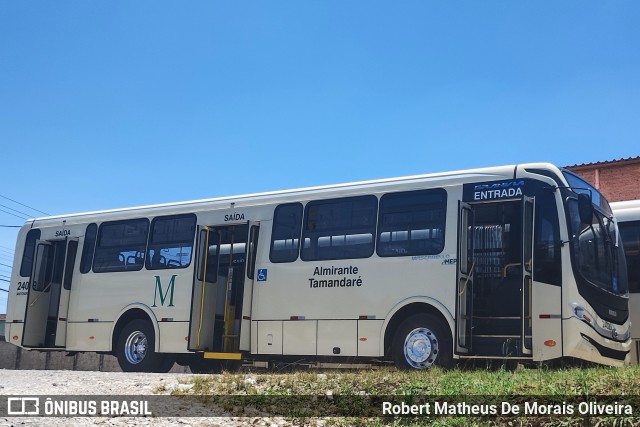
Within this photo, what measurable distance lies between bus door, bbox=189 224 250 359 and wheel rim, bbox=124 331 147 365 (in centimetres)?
169

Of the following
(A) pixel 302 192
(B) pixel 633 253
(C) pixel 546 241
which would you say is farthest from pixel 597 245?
(A) pixel 302 192

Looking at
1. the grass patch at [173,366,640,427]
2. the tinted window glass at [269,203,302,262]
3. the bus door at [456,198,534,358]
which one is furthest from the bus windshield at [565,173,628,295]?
the tinted window glass at [269,203,302,262]

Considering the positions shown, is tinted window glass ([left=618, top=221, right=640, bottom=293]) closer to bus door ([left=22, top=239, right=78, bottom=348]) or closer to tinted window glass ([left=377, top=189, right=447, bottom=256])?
tinted window glass ([left=377, top=189, right=447, bottom=256])

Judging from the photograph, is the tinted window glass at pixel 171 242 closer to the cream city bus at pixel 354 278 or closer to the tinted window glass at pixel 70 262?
the cream city bus at pixel 354 278

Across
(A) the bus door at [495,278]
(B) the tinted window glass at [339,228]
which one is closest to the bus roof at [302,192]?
(B) the tinted window glass at [339,228]

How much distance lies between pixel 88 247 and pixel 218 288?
390 cm

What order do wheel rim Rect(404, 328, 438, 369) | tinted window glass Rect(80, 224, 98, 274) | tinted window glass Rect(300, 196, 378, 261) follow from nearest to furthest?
wheel rim Rect(404, 328, 438, 369) < tinted window glass Rect(300, 196, 378, 261) < tinted window glass Rect(80, 224, 98, 274)

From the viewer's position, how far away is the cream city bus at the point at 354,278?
11695 mm

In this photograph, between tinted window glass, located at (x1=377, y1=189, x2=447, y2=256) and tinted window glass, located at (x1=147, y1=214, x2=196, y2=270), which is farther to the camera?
→ tinted window glass, located at (x1=147, y1=214, x2=196, y2=270)

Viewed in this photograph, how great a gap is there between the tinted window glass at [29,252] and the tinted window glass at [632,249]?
42.9 feet

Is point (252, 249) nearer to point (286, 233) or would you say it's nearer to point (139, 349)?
point (286, 233)

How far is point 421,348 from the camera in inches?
487

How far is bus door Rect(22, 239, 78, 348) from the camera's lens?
57.4 feet

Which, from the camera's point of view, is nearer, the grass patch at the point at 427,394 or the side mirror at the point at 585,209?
the grass patch at the point at 427,394
